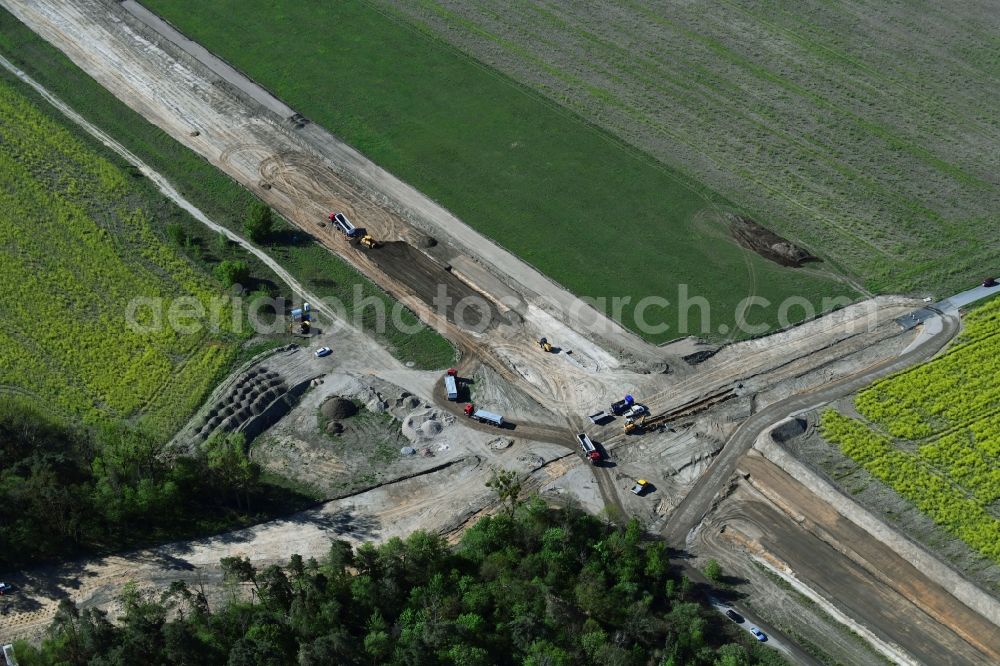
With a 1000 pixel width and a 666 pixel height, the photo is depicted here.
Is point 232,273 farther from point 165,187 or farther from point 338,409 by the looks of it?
point 338,409

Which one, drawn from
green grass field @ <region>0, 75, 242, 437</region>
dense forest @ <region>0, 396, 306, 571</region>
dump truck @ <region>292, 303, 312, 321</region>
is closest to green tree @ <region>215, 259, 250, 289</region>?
green grass field @ <region>0, 75, 242, 437</region>

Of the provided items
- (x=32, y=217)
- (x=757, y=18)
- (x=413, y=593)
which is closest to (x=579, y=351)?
(x=413, y=593)

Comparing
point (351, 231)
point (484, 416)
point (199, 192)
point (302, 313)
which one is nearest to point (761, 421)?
point (484, 416)

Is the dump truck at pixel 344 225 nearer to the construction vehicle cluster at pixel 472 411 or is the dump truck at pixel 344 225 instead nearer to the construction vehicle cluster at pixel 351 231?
the construction vehicle cluster at pixel 351 231

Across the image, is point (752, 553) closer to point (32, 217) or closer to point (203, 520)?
point (203, 520)

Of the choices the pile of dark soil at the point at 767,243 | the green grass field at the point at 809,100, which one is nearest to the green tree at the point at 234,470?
the pile of dark soil at the point at 767,243

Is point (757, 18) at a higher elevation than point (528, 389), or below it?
higher

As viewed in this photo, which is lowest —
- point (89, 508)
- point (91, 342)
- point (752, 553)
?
point (89, 508)
